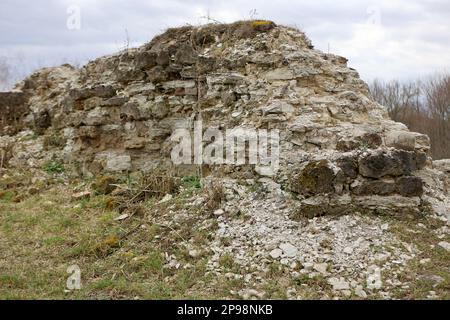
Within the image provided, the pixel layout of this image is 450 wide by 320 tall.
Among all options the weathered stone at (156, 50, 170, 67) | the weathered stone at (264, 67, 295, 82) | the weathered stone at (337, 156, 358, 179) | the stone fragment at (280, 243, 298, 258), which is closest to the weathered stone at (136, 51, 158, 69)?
the weathered stone at (156, 50, 170, 67)

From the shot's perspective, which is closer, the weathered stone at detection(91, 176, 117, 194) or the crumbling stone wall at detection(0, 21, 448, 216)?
the crumbling stone wall at detection(0, 21, 448, 216)

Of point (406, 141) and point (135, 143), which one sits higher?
point (406, 141)

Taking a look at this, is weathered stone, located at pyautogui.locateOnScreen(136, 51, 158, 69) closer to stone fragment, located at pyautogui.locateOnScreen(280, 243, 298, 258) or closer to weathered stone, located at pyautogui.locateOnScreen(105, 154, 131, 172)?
weathered stone, located at pyautogui.locateOnScreen(105, 154, 131, 172)

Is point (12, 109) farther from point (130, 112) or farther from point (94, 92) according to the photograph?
point (130, 112)

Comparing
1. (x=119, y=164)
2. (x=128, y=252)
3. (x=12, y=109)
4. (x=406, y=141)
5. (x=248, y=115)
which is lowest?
(x=128, y=252)

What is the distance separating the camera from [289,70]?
302 inches

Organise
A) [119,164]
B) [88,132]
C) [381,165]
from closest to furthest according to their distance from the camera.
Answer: [381,165]
[119,164]
[88,132]

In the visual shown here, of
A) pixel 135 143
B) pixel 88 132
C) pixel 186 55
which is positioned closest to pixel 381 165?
pixel 186 55

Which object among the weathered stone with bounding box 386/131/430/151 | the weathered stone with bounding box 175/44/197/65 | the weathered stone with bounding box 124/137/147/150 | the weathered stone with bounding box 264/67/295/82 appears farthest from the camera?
the weathered stone with bounding box 124/137/147/150

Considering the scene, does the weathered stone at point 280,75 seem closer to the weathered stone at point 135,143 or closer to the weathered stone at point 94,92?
the weathered stone at point 135,143

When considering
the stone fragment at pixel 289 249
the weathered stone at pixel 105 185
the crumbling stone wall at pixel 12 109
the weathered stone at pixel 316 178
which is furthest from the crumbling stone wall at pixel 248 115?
the weathered stone at pixel 105 185

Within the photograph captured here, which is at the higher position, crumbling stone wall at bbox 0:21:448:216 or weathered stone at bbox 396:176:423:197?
crumbling stone wall at bbox 0:21:448:216
